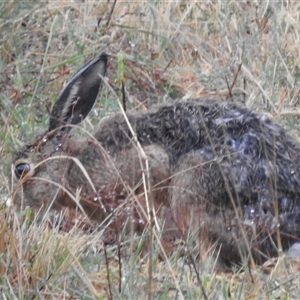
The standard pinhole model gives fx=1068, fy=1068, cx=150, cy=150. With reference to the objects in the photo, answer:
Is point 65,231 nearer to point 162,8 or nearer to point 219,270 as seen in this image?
point 219,270

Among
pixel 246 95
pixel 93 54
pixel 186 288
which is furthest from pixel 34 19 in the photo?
pixel 186 288

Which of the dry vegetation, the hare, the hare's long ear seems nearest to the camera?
the hare

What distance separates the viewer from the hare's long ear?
5.99 meters

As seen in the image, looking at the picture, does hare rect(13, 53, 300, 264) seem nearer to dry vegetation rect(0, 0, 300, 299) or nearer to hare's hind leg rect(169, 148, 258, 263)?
hare's hind leg rect(169, 148, 258, 263)

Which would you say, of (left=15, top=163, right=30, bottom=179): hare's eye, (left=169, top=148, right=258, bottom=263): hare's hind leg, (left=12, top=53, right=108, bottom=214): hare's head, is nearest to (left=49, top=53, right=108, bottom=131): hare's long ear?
(left=12, top=53, right=108, bottom=214): hare's head

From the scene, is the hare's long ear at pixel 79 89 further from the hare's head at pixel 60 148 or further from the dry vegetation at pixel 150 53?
the dry vegetation at pixel 150 53

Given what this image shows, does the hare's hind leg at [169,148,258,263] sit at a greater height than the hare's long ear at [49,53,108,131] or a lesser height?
lesser

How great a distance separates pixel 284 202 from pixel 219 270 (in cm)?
59

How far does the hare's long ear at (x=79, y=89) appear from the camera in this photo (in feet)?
19.7

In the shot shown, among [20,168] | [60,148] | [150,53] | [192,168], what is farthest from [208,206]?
[150,53]

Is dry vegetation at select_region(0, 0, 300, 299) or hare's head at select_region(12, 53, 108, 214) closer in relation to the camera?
hare's head at select_region(12, 53, 108, 214)

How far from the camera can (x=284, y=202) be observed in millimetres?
5547

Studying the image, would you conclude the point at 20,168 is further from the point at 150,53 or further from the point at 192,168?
the point at 150,53

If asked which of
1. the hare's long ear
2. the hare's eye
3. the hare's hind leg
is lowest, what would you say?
the hare's hind leg
